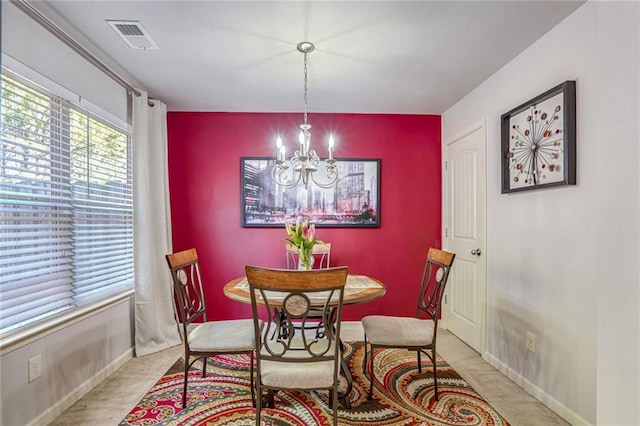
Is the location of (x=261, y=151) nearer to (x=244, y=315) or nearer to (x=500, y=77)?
(x=244, y=315)

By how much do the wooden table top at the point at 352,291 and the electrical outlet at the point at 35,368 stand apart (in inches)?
42.1

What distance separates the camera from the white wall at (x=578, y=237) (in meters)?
1.12

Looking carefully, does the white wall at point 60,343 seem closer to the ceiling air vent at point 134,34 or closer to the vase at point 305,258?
the ceiling air vent at point 134,34

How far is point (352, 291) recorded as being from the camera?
2.16 meters

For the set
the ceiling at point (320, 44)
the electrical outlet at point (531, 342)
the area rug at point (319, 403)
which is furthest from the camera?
the electrical outlet at point (531, 342)

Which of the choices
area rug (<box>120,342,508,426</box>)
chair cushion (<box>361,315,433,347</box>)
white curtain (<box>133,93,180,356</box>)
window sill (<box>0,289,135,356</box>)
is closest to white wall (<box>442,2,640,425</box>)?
area rug (<box>120,342,508,426</box>)

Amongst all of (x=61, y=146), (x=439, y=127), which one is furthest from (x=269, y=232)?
(x=439, y=127)

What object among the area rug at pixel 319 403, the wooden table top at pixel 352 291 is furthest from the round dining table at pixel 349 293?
the area rug at pixel 319 403

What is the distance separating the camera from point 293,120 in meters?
3.60

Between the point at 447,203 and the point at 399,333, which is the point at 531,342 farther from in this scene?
the point at 447,203

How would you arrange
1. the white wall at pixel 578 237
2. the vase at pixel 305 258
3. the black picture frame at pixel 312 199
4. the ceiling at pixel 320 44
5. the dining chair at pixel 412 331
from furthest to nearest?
the black picture frame at pixel 312 199
the vase at pixel 305 258
the dining chair at pixel 412 331
the ceiling at pixel 320 44
the white wall at pixel 578 237

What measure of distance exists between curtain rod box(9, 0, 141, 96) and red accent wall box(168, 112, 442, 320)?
998 mm

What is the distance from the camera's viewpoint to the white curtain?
2.84 metres

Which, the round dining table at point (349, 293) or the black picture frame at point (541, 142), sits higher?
the black picture frame at point (541, 142)
